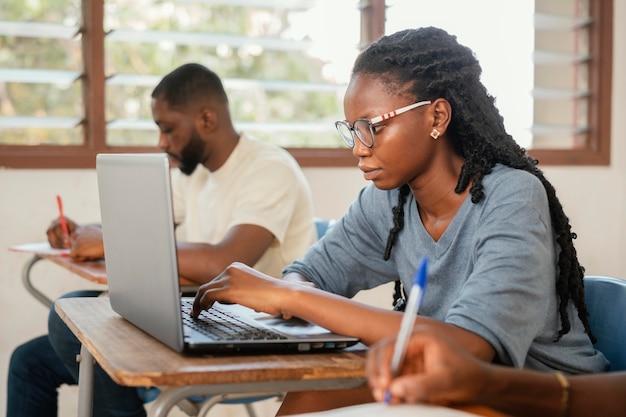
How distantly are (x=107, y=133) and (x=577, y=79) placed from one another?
6.91 ft

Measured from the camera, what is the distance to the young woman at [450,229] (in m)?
1.31

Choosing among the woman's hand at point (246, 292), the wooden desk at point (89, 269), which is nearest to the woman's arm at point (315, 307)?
the woman's hand at point (246, 292)

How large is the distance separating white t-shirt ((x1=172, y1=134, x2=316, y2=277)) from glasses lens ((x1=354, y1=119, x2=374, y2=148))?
2.98 ft

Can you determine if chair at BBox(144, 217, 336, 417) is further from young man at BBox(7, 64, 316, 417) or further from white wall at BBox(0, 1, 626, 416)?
white wall at BBox(0, 1, 626, 416)

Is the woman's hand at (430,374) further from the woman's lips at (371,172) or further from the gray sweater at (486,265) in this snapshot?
the woman's lips at (371,172)

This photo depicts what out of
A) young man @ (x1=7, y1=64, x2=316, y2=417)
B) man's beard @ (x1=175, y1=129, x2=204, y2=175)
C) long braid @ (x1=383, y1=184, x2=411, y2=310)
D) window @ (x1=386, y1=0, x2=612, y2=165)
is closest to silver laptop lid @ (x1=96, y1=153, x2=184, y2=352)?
long braid @ (x1=383, y1=184, x2=411, y2=310)

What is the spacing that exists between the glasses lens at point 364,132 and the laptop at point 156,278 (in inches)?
13.7

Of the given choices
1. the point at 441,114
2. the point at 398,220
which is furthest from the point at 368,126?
the point at 398,220

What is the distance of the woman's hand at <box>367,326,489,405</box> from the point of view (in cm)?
95

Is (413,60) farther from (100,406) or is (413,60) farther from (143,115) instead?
(143,115)

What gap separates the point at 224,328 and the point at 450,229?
446mm

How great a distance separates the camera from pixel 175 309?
1219 mm

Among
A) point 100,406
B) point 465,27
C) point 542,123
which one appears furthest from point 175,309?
point 542,123

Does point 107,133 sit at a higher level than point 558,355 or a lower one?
higher
